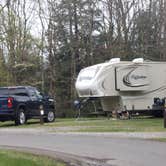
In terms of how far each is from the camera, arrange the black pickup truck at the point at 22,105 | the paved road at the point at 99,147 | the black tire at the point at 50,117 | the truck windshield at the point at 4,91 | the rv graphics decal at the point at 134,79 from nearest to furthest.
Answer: the paved road at the point at 99,147 < the black pickup truck at the point at 22,105 < the truck windshield at the point at 4,91 < the black tire at the point at 50,117 < the rv graphics decal at the point at 134,79

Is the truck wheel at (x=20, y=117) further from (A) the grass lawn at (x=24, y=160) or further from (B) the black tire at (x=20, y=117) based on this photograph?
(A) the grass lawn at (x=24, y=160)

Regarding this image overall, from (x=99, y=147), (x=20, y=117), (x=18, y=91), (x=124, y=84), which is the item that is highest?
(x=124, y=84)

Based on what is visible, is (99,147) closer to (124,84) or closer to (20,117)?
(20,117)

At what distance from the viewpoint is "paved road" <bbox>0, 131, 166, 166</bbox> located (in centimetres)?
1393

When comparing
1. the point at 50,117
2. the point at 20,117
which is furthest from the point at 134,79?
the point at 20,117

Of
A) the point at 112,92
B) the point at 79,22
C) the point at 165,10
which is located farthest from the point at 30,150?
the point at 79,22

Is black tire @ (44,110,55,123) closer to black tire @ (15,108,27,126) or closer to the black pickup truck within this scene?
the black pickup truck

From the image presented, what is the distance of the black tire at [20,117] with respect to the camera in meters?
28.7

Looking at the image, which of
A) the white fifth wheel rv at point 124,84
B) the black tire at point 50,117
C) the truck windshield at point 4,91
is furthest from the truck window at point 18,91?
the white fifth wheel rv at point 124,84

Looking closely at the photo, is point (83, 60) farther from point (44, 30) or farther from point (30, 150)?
point (30, 150)

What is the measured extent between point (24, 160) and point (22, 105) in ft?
52.4

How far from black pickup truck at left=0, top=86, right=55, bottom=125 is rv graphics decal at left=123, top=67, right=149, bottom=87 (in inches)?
180

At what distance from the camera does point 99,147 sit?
17156mm

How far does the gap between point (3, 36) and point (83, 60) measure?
741 centimetres
